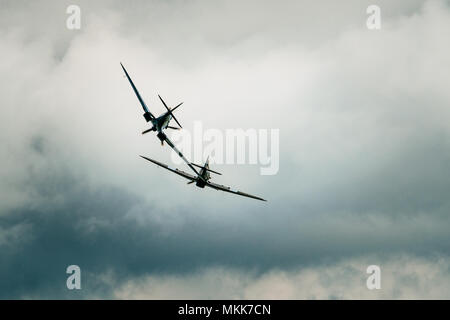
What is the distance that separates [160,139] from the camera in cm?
11956
